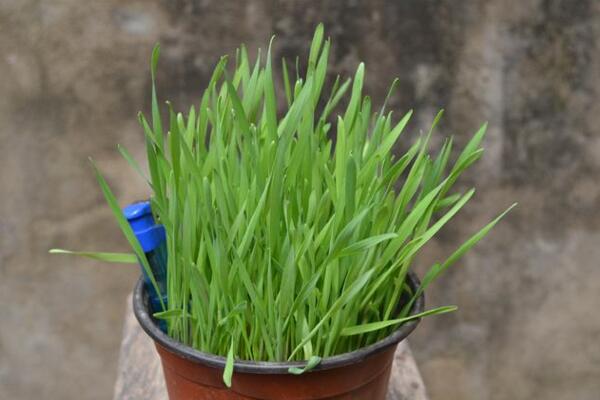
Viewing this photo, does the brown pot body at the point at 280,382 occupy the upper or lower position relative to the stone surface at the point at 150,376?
upper

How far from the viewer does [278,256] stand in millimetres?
656

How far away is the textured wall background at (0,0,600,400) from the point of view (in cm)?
138

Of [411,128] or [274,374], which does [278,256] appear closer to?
[274,374]

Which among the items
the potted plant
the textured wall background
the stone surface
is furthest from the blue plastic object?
the textured wall background

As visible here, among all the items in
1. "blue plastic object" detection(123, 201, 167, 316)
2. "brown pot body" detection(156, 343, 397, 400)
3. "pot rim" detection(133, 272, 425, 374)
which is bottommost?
"brown pot body" detection(156, 343, 397, 400)

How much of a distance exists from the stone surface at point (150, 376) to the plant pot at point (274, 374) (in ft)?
0.69

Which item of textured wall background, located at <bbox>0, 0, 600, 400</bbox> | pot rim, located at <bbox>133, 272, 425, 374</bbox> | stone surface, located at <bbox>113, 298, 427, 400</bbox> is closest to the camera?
pot rim, located at <bbox>133, 272, 425, 374</bbox>

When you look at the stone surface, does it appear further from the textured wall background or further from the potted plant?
the textured wall background

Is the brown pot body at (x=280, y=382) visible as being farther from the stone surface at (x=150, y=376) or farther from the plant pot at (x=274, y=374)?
the stone surface at (x=150, y=376)

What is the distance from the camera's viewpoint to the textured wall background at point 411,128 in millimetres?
1381

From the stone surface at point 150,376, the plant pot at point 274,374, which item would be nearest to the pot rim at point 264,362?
the plant pot at point 274,374

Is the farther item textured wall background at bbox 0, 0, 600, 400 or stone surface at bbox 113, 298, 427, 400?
textured wall background at bbox 0, 0, 600, 400

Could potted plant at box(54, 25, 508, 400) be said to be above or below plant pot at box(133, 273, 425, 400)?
above

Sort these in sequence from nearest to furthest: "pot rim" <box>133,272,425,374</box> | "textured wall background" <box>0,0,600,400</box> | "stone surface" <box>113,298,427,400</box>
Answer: "pot rim" <box>133,272,425,374</box> → "stone surface" <box>113,298,427,400</box> → "textured wall background" <box>0,0,600,400</box>
